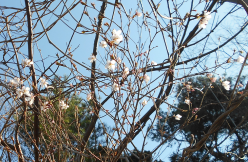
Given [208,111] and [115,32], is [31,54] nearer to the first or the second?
[115,32]

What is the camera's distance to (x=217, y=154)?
5559 mm

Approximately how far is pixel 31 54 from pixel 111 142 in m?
0.73

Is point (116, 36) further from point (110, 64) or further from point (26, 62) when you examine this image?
point (26, 62)

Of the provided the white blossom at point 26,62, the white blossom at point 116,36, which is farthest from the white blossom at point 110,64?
the white blossom at point 26,62

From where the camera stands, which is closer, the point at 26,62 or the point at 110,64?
the point at 110,64

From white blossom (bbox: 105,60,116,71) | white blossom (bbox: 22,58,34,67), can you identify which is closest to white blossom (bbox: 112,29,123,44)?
white blossom (bbox: 105,60,116,71)

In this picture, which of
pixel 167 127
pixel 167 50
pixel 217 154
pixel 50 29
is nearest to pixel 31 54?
pixel 50 29

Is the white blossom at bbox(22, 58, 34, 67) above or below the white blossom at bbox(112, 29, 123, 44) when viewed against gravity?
above

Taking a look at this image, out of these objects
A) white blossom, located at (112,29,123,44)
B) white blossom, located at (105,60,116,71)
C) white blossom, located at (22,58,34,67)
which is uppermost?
white blossom, located at (22,58,34,67)

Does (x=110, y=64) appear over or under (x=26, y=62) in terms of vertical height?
under

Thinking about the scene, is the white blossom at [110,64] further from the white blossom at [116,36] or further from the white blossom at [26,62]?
the white blossom at [26,62]

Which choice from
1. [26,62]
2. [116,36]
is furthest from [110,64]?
[26,62]

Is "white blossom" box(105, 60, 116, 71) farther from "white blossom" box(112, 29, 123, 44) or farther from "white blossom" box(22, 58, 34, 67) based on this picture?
"white blossom" box(22, 58, 34, 67)

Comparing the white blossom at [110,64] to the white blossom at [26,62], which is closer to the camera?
the white blossom at [110,64]
